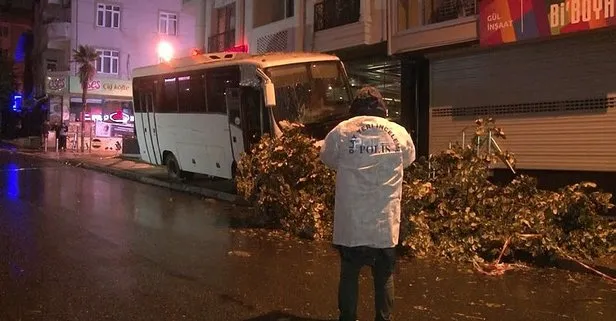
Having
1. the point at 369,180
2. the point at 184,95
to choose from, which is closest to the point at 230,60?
the point at 184,95

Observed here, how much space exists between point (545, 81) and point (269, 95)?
6.06m

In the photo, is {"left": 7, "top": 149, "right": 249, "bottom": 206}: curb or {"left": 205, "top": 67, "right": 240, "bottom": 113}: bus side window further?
{"left": 7, "top": 149, "right": 249, "bottom": 206}: curb

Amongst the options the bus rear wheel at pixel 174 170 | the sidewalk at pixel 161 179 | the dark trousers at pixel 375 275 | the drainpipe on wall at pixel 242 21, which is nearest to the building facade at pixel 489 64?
the drainpipe on wall at pixel 242 21

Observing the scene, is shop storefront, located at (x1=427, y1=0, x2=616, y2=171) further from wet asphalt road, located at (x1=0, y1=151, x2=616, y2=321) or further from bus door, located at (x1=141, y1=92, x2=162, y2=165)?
bus door, located at (x1=141, y1=92, x2=162, y2=165)

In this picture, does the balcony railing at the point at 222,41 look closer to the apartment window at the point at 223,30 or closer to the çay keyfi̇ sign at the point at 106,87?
the apartment window at the point at 223,30

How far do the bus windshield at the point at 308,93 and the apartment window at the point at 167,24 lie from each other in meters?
33.4

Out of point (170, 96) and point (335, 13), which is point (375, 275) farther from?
point (335, 13)

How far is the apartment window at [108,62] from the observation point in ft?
136

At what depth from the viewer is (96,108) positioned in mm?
42688

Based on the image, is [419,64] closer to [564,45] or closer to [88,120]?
[564,45]

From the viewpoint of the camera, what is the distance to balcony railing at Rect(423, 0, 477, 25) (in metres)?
14.7

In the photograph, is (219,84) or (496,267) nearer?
(496,267)

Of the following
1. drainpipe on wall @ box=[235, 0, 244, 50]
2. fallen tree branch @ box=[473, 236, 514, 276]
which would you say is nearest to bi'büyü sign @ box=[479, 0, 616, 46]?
fallen tree branch @ box=[473, 236, 514, 276]

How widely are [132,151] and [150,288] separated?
2544cm
